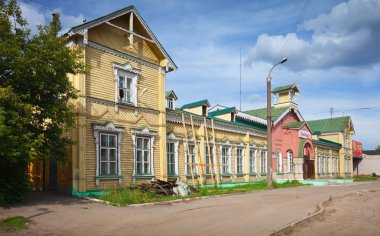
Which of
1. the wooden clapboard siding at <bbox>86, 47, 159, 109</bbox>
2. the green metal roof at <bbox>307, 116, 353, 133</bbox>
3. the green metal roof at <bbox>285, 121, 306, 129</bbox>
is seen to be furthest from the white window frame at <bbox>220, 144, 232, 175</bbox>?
the green metal roof at <bbox>307, 116, 353, 133</bbox>

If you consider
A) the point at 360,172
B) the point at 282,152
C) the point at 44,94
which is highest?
the point at 44,94

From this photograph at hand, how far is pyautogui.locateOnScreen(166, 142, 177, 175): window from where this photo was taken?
69.3 ft

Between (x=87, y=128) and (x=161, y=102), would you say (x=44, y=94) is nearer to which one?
(x=87, y=128)

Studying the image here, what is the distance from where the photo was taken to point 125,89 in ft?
60.4

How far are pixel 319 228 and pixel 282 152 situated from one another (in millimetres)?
23381

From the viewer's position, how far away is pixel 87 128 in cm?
1611

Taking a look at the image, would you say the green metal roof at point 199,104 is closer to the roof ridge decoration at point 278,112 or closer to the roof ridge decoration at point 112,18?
the roof ridge decoration at point 112,18

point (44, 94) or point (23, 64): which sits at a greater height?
point (23, 64)

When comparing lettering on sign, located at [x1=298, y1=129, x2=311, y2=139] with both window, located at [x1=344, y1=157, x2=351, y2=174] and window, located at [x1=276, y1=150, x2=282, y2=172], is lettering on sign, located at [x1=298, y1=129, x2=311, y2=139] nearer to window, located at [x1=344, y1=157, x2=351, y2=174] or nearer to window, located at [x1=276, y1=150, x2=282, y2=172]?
window, located at [x1=276, y1=150, x2=282, y2=172]

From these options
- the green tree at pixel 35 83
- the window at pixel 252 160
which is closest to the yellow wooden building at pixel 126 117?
the green tree at pixel 35 83

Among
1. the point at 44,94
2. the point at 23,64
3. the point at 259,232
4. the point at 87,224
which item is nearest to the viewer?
the point at 259,232

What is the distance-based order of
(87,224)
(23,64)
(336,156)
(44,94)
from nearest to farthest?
(87,224)
(23,64)
(44,94)
(336,156)

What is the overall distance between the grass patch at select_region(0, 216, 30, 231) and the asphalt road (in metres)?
0.23

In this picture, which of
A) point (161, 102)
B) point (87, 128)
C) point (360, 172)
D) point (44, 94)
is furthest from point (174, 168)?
point (360, 172)
